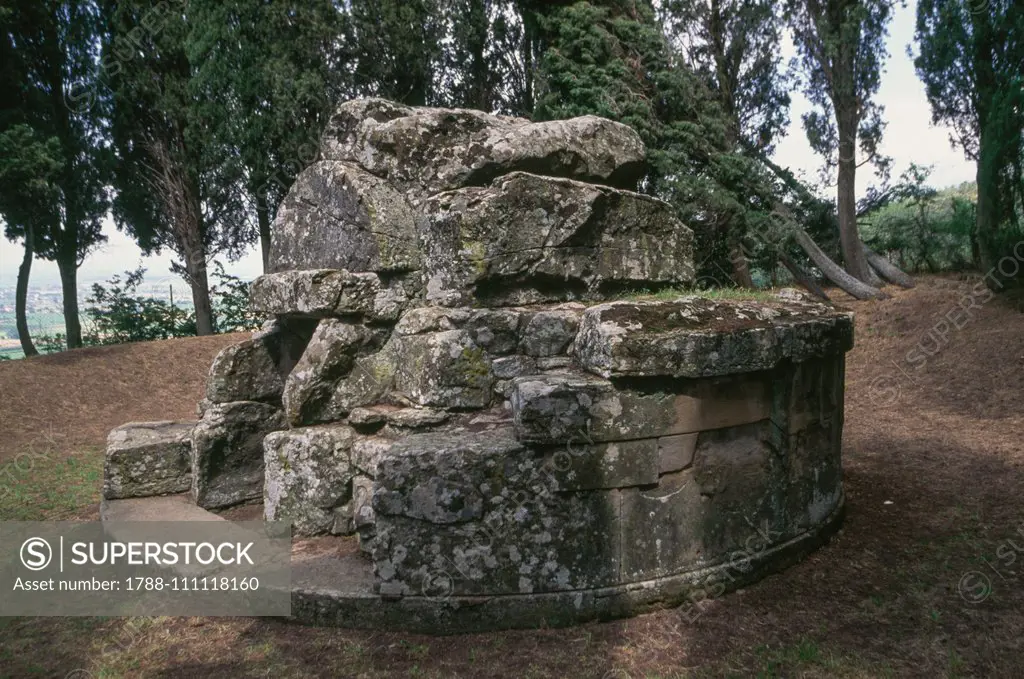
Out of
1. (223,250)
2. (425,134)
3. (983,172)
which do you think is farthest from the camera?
(223,250)

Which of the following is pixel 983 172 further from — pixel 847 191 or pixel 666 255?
pixel 666 255

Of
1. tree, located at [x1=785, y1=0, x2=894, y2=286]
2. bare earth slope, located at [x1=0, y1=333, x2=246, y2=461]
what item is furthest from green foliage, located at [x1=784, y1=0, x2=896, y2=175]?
bare earth slope, located at [x1=0, y1=333, x2=246, y2=461]

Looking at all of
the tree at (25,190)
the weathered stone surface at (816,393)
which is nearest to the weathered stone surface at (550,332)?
the weathered stone surface at (816,393)

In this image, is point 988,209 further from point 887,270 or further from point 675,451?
point 675,451

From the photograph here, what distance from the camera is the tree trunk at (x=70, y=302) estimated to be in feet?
52.4

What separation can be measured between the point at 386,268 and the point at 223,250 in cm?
1459

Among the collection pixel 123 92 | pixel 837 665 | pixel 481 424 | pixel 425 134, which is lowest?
pixel 837 665

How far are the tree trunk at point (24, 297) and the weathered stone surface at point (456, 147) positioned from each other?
43.4ft

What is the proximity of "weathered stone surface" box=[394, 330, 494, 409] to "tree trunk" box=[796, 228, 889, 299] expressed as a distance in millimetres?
11015

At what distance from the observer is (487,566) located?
12.7 ft

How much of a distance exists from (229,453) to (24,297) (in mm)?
13076

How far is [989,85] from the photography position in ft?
40.5

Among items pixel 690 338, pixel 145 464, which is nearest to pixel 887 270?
pixel 690 338

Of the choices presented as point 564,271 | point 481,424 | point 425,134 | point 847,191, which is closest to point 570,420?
point 481,424
